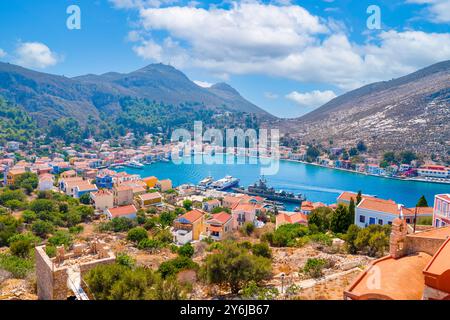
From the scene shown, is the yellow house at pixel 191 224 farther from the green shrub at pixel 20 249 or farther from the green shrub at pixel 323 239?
the green shrub at pixel 20 249

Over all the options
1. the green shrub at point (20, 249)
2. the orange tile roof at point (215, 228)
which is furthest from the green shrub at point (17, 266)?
the orange tile roof at point (215, 228)

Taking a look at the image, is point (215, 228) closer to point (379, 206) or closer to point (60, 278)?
point (379, 206)

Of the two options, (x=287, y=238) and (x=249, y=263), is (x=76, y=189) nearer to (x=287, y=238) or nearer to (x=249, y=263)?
(x=287, y=238)

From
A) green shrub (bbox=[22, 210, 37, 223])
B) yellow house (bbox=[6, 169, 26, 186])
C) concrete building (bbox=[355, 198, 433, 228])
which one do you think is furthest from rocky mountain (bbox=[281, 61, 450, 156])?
green shrub (bbox=[22, 210, 37, 223])

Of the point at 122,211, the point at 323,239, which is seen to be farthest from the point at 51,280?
the point at 122,211

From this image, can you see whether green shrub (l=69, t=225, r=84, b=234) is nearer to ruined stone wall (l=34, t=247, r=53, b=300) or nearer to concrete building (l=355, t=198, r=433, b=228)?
ruined stone wall (l=34, t=247, r=53, b=300)

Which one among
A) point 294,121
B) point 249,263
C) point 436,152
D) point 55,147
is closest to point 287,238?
point 249,263
